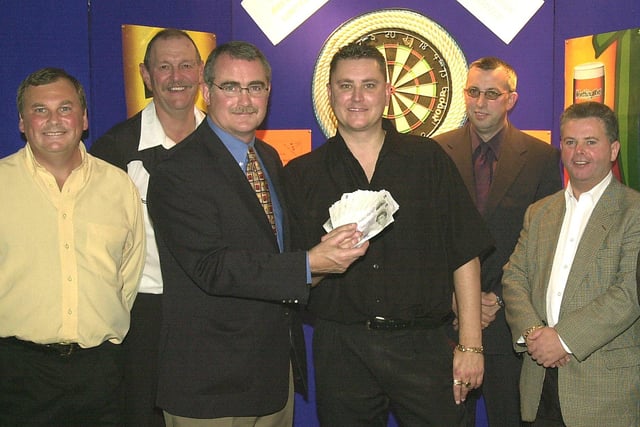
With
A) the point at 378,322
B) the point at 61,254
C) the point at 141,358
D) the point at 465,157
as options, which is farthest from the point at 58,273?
the point at 465,157

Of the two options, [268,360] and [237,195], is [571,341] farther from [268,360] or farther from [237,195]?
[237,195]

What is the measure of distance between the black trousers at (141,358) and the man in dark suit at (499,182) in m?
1.83

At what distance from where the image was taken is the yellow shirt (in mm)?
3369

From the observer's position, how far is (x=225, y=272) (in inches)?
113

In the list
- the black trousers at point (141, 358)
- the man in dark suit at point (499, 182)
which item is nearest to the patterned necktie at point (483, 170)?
the man in dark suit at point (499, 182)

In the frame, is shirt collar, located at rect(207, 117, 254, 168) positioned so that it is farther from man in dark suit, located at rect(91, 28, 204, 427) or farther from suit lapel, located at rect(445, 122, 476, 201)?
suit lapel, located at rect(445, 122, 476, 201)

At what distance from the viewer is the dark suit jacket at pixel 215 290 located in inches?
114

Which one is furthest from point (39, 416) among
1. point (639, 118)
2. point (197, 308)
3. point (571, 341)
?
point (639, 118)

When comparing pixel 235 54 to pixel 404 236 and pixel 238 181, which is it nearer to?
pixel 238 181

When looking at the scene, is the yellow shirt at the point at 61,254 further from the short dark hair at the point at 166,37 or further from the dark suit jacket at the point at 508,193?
the dark suit jacket at the point at 508,193

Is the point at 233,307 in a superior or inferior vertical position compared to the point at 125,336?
superior

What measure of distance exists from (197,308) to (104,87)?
2.03 m

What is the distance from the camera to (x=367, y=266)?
3.29 m

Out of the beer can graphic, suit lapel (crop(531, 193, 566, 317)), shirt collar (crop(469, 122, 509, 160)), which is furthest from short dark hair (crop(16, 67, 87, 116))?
the beer can graphic
